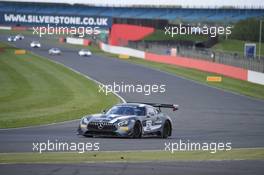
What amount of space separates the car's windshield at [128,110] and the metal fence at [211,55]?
32.2 m

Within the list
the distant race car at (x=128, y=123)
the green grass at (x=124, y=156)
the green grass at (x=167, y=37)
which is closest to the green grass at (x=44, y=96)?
the distant race car at (x=128, y=123)

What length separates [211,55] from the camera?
223 ft

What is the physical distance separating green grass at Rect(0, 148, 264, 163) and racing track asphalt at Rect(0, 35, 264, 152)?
4.24 ft

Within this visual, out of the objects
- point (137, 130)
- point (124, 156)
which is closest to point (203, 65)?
point (137, 130)

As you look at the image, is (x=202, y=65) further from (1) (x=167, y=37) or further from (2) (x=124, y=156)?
(2) (x=124, y=156)

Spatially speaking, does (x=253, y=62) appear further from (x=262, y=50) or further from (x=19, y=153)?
(x=19, y=153)

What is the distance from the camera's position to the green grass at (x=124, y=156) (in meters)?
17.2

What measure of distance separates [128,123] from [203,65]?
4394 centimetres

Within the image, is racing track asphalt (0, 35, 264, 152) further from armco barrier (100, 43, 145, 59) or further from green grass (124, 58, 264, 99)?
armco barrier (100, 43, 145, 59)

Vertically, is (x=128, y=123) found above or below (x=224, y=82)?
above

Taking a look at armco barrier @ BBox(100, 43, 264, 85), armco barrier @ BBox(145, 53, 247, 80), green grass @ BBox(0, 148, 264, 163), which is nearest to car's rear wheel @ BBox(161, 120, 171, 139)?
green grass @ BBox(0, 148, 264, 163)

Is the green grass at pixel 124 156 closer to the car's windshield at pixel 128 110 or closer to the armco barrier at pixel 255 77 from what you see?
the car's windshield at pixel 128 110

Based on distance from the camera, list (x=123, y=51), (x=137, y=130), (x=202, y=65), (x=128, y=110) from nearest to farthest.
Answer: (x=137, y=130), (x=128, y=110), (x=202, y=65), (x=123, y=51)

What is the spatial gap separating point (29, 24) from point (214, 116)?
28311 mm
